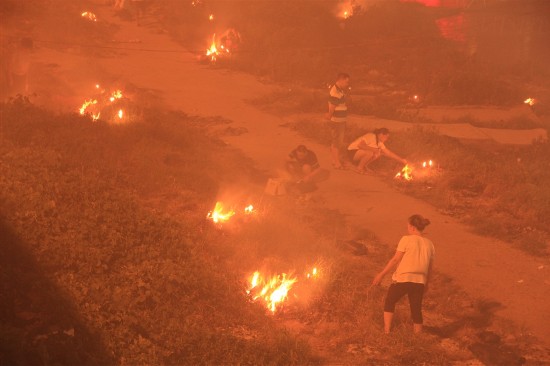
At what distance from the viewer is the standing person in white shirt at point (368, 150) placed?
1224cm

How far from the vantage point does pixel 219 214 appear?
29.8 feet

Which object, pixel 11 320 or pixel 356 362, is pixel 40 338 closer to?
pixel 11 320

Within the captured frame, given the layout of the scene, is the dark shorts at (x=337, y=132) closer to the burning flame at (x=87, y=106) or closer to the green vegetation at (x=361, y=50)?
the burning flame at (x=87, y=106)

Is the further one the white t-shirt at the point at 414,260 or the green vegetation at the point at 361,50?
the green vegetation at the point at 361,50

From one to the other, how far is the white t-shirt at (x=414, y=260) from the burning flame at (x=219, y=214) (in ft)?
11.1

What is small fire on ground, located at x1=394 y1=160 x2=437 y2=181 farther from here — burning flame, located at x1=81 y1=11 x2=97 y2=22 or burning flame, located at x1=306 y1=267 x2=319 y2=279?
burning flame, located at x1=81 y1=11 x2=97 y2=22

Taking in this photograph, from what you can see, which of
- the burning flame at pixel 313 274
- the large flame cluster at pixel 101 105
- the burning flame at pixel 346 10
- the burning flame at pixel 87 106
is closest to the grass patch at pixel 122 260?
the burning flame at pixel 313 274

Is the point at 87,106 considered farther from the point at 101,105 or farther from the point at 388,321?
the point at 388,321

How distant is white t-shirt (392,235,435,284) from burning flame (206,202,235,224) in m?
3.37

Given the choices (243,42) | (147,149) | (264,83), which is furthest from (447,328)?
(243,42)

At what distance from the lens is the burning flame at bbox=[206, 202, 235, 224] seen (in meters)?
8.97

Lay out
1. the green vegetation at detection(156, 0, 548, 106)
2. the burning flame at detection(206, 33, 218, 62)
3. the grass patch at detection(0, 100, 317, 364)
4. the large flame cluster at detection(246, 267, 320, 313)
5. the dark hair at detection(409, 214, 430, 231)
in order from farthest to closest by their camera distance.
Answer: the burning flame at detection(206, 33, 218, 62) < the green vegetation at detection(156, 0, 548, 106) < the large flame cluster at detection(246, 267, 320, 313) < the dark hair at detection(409, 214, 430, 231) < the grass patch at detection(0, 100, 317, 364)

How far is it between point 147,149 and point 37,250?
528 centimetres

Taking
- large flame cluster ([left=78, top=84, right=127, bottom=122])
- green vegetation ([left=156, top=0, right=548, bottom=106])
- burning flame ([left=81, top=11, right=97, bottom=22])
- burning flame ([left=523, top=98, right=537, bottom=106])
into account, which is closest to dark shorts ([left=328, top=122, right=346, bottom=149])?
large flame cluster ([left=78, top=84, right=127, bottom=122])
